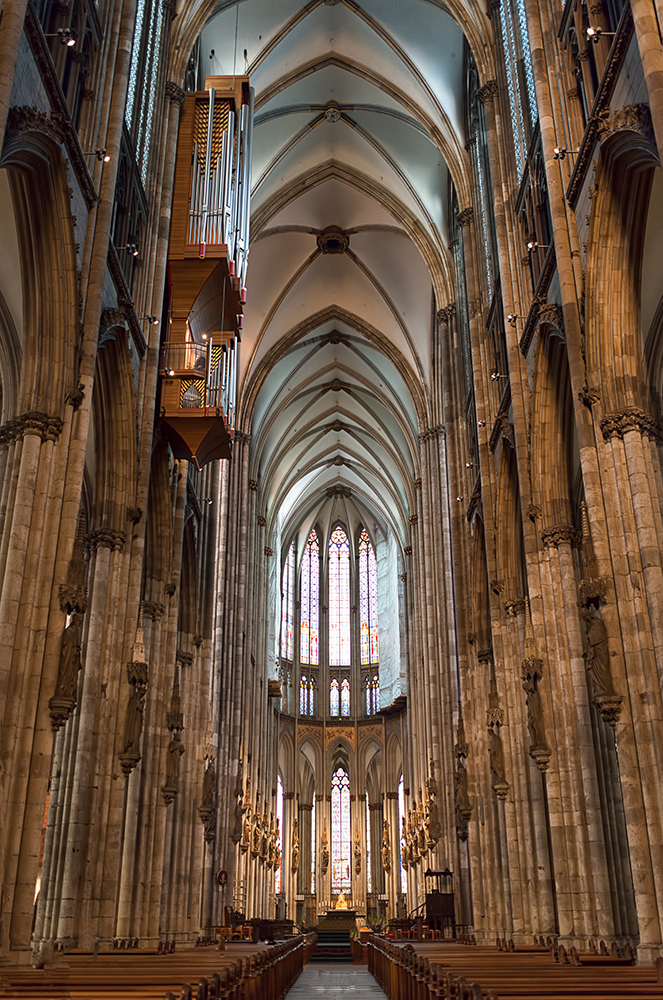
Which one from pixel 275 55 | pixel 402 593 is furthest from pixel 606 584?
pixel 402 593

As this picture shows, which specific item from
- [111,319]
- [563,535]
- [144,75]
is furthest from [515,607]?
[144,75]

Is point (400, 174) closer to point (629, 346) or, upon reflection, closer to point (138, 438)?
point (138, 438)

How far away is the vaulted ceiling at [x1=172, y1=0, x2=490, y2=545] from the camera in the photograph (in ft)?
81.3

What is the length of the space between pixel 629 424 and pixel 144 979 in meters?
8.14

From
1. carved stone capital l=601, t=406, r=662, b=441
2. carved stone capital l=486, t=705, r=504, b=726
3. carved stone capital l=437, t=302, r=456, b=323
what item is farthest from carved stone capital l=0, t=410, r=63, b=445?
carved stone capital l=437, t=302, r=456, b=323

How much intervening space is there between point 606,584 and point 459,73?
1883cm

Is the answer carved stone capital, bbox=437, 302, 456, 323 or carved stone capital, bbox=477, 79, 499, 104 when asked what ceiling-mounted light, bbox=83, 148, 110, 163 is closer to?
carved stone capital, bbox=477, 79, 499, 104

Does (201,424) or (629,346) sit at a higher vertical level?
(201,424)

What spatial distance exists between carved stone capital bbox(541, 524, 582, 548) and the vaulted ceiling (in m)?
11.6

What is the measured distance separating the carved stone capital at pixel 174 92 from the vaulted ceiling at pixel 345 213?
0.92 meters

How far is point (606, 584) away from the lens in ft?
35.2

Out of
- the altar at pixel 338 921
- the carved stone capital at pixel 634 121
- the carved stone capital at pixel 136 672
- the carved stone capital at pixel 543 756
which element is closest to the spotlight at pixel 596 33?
Result: the carved stone capital at pixel 634 121

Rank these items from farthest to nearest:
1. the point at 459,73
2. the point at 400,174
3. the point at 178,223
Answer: the point at 400,174 < the point at 459,73 < the point at 178,223

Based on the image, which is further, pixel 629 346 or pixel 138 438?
pixel 138 438
